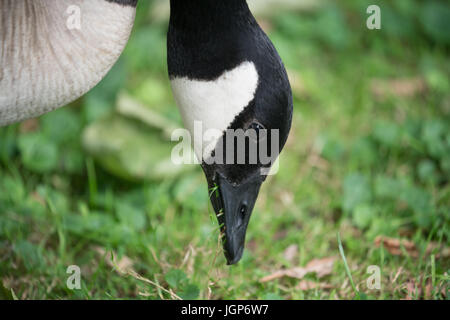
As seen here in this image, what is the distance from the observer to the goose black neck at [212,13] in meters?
1.47

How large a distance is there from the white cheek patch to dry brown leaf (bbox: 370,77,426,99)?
190cm

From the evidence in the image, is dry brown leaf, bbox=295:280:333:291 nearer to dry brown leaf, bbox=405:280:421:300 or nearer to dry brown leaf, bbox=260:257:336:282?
dry brown leaf, bbox=260:257:336:282

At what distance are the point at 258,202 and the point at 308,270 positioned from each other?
619 mm

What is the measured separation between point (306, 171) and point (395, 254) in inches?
30.0

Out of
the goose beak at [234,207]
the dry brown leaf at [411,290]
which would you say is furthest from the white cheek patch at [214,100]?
the dry brown leaf at [411,290]

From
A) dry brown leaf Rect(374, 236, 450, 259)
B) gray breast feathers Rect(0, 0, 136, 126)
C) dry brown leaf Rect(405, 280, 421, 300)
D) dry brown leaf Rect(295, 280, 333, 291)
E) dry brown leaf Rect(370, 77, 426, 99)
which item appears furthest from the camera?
dry brown leaf Rect(370, 77, 426, 99)

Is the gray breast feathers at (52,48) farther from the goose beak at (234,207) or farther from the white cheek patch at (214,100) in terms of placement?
the goose beak at (234,207)

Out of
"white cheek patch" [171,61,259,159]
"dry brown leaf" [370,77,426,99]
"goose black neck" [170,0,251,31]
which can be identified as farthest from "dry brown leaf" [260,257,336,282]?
"dry brown leaf" [370,77,426,99]

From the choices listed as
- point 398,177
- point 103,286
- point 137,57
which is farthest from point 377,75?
point 103,286

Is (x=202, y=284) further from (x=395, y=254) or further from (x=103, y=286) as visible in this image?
(x=395, y=254)

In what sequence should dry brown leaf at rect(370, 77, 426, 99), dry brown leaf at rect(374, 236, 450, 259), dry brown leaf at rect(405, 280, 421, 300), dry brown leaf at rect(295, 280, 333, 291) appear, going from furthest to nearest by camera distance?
dry brown leaf at rect(370, 77, 426, 99) < dry brown leaf at rect(374, 236, 450, 259) < dry brown leaf at rect(295, 280, 333, 291) < dry brown leaf at rect(405, 280, 421, 300)

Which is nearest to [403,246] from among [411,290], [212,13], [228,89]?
[411,290]

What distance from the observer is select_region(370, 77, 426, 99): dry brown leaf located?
3.14 meters
